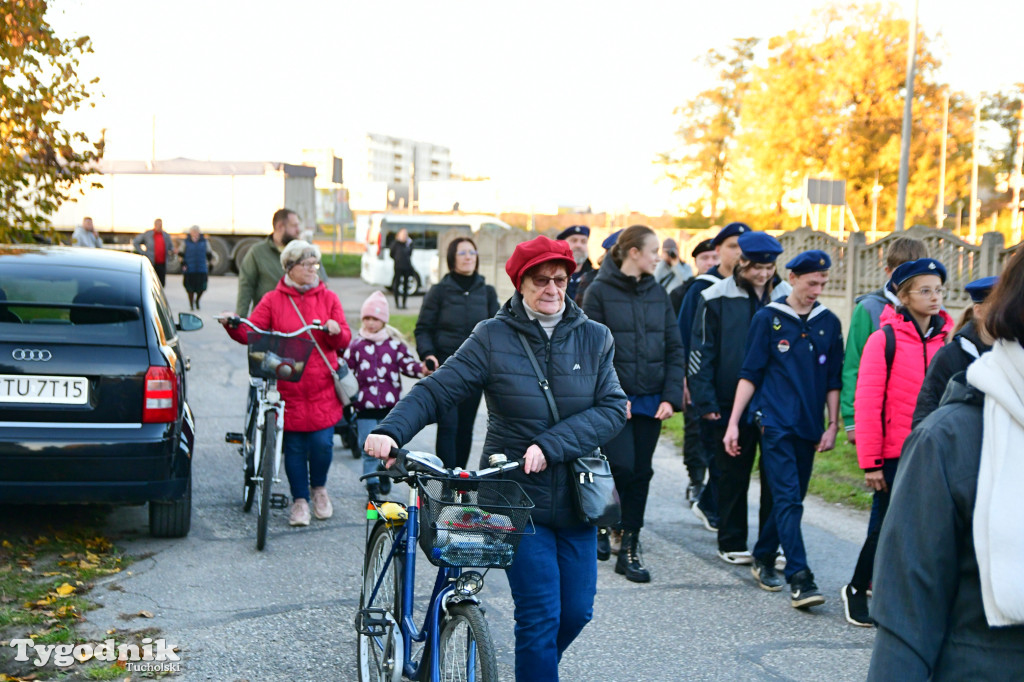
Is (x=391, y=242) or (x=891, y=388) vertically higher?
(x=391, y=242)

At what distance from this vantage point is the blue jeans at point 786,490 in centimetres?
587

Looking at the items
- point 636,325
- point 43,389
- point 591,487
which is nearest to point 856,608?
point 636,325

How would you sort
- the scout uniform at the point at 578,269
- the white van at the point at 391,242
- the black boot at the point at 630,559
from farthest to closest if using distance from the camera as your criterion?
the white van at the point at 391,242
the scout uniform at the point at 578,269
the black boot at the point at 630,559

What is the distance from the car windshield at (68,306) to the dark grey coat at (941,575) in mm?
4983

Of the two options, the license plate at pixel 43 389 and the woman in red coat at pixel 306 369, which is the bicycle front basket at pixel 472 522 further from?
the woman in red coat at pixel 306 369

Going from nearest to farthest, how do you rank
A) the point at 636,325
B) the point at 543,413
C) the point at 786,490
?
the point at 543,413
the point at 786,490
the point at 636,325

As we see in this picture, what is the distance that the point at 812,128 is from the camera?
4266 cm

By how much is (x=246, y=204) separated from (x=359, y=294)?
11.9 metres

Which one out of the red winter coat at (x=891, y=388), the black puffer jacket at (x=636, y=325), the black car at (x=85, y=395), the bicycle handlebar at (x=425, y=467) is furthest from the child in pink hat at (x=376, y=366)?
the bicycle handlebar at (x=425, y=467)

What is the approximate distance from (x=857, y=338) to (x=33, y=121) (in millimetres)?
7174

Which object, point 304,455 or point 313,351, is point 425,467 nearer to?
point 313,351

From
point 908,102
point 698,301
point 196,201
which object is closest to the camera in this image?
point 698,301

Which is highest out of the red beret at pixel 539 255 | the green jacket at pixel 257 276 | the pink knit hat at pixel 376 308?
the red beret at pixel 539 255

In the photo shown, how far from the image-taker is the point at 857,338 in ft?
19.6
